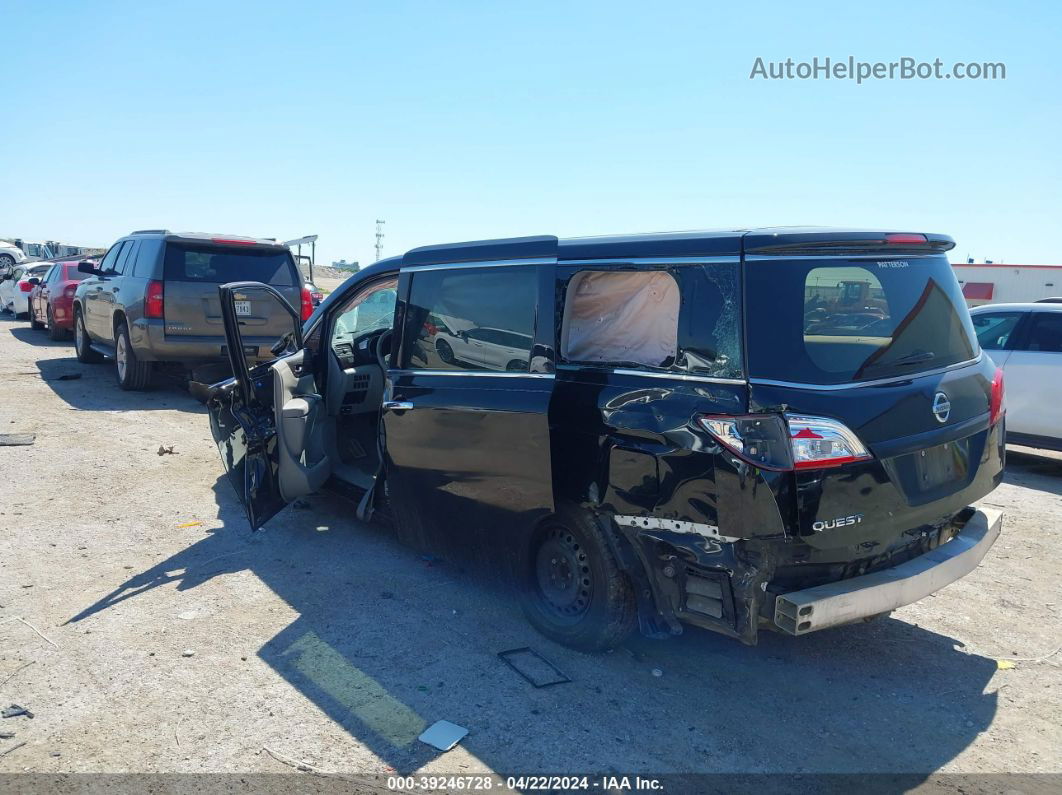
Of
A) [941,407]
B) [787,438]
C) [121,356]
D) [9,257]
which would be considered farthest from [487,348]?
[9,257]

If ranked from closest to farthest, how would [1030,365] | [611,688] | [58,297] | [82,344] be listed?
1. [611,688]
2. [1030,365]
3. [82,344]
4. [58,297]

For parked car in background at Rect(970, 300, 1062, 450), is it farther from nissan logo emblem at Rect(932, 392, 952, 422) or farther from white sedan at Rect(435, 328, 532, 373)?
white sedan at Rect(435, 328, 532, 373)

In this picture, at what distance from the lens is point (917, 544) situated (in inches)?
145

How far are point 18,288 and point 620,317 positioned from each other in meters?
20.2

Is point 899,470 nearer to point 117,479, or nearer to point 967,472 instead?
point 967,472

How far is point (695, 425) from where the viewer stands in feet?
10.8

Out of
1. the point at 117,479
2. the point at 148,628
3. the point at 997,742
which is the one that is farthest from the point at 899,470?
the point at 117,479

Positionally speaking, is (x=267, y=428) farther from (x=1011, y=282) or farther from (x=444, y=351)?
(x=1011, y=282)

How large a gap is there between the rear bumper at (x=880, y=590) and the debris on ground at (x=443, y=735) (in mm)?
1359

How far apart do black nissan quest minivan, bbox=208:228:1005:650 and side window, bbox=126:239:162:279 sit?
6.04 m

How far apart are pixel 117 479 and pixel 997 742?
6476mm

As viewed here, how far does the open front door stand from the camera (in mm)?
5312

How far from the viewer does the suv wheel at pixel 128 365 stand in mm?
10250

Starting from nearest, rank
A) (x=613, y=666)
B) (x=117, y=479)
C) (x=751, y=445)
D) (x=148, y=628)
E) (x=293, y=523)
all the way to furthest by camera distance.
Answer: (x=751, y=445)
(x=613, y=666)
(x=148, y=628)
(x=293, y=523)
(x=117, y=479)
